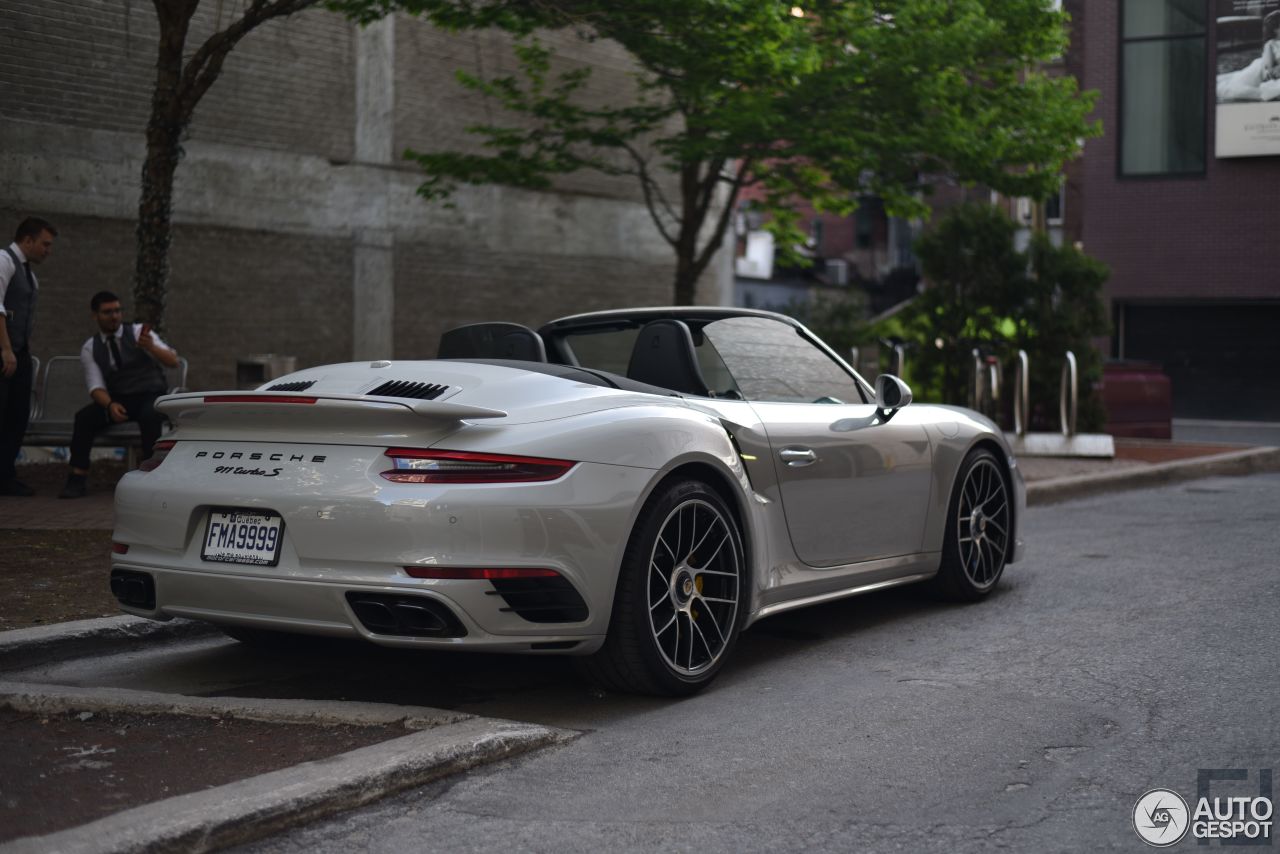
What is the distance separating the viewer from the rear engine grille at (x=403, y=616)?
4375 millimetres

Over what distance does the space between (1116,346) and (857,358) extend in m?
15.2

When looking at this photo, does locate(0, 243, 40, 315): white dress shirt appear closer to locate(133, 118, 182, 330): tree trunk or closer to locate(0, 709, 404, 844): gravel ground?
locate(133, 118, 182, 330): tree trunk

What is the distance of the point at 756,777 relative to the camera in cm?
399

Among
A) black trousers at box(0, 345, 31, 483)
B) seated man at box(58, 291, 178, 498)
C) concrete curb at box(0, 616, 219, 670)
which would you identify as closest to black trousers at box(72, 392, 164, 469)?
seated man at box(58, 291, 178, 498)

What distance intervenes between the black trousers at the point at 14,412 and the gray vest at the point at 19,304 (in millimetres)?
148

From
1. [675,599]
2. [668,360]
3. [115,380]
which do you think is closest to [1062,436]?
[115,380]

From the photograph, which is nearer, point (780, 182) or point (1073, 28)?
point (780, 182)

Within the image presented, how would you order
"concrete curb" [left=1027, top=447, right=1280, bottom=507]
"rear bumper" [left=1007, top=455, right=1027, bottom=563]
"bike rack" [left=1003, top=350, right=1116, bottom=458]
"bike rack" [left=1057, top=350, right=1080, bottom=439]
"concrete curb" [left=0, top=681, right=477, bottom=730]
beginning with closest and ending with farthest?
"concrete curb" [left=0, top=681, right=477, bottom=730], "rear bumper" [left=1007, top=455, right=1027, bottom=563], "concrete curb" [left=1027, top=447, right=1280, bottom=507], "bike rack" [left=1057, top=350, right=1080, bottom=439], "bike rack" [left=1003, top=350, right=1116, bottom=458]

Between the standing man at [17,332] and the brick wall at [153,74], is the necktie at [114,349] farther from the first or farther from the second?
the brick wall at [153,74]

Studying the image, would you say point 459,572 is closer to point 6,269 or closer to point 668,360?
point 668,360

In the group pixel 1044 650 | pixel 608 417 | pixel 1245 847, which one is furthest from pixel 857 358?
pixel 1245 847

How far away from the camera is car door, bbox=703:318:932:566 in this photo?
5.63 m

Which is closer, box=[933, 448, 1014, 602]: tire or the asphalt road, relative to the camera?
the asphalt road

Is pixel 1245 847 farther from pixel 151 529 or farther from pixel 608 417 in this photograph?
pixel 151 529
